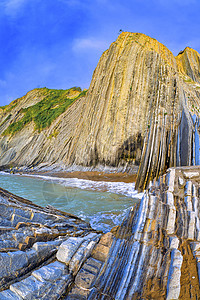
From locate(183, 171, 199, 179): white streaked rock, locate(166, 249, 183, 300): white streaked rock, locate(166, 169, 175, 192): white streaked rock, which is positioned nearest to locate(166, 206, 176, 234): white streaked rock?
locate(166, 249, 183, 300): white streaked rock

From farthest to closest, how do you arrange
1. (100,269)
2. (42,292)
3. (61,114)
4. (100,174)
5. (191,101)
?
(61,114) < (100,174) < (191,101) < (100,269) < (42,292)

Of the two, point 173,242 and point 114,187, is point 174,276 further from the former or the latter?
point 114,187

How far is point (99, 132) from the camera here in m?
18.8

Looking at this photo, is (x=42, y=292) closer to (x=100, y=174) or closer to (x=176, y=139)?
(x=176, y=139)

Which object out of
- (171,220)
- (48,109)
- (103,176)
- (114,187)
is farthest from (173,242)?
(48,109)

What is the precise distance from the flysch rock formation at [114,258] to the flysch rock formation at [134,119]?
22.6ft

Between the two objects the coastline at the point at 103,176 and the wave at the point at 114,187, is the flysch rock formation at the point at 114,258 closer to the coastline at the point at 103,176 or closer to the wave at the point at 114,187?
the wave at the point at 114,187

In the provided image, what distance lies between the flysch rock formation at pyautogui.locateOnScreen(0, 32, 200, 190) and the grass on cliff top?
3.43 m

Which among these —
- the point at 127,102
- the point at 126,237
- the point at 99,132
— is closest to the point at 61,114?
the point at 99,132

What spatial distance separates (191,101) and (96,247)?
14.5m

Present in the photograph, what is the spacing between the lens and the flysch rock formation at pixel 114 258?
2.36m

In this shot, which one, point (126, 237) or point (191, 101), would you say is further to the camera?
point (191, 101)

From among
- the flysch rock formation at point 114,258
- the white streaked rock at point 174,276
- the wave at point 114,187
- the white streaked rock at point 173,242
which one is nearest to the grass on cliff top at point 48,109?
the wave at point 114,187

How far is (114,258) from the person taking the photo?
111 inches
